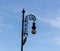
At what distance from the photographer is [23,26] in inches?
2109

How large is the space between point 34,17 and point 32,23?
66cm

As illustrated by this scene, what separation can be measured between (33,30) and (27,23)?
72 cm

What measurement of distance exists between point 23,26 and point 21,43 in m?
1.29

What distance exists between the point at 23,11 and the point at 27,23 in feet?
3.14

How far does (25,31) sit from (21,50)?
1617 millimetres

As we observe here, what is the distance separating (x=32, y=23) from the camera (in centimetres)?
5478

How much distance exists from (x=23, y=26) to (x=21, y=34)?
0.62 metres

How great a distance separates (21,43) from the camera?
53344 mm

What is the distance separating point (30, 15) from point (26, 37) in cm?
207

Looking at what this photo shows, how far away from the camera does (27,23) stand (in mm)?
54125

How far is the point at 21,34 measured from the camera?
53.5 m

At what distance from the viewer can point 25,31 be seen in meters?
53.8

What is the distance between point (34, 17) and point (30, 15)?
425 millimetres

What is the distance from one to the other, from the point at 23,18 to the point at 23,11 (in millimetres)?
588
